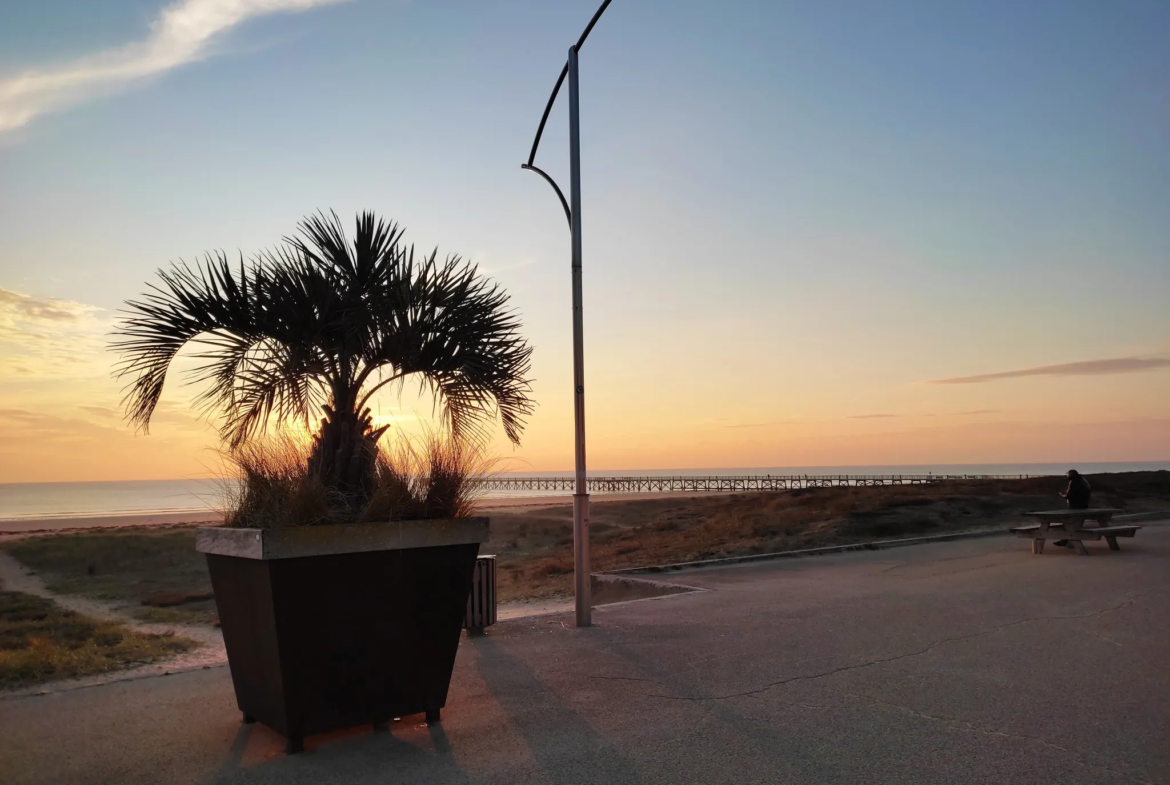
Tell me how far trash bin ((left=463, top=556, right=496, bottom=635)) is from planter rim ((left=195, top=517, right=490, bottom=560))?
273 centimetres

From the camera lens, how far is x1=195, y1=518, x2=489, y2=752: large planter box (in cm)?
447

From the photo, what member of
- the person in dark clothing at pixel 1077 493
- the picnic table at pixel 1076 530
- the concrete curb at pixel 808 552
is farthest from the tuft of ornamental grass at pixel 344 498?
the person in dark clothing at pixel 1077 493

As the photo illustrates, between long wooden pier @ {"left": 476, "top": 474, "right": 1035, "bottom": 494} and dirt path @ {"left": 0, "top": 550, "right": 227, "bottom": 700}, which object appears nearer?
dirt path @ {"left": 0, "top": 550, "right": 227, "bottom": 700}

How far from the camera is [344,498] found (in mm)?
5113

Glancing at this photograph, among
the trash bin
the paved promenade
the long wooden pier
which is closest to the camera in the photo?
the paved promenade

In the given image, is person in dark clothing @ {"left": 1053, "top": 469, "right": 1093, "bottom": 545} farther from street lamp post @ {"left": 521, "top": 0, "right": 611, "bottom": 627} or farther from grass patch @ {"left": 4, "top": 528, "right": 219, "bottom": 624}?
grass patch @ {"left": 4, "top": 528, "right": 219, "bottom": 624}

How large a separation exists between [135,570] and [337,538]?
2245 cm

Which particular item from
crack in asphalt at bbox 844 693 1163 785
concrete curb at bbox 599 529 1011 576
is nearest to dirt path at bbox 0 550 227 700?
crack in asphalt at bbox 844 693 1163 785

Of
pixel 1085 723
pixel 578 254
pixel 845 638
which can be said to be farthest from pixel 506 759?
pixel 578 254

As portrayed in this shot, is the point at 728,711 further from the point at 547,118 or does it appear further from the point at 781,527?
the point at 781,527

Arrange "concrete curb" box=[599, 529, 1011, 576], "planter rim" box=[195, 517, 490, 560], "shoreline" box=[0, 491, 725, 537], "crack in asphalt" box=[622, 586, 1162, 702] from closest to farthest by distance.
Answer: "planter rim" box=[195, 517, 490, 560], "crack in asphalt" box=[622, 586, 1162, 702], "concrete curb" box=[599, 529, 1011, 576], "shoreline" box=[0, 491, 725, 537]

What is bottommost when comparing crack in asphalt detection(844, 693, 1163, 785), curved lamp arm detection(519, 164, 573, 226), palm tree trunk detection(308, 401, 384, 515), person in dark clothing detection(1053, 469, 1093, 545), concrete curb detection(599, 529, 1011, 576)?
crack in asphalt detection(844, 693, 1163, 785)

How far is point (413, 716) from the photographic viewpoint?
17.1 ft

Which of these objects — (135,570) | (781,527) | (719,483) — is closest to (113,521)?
(135,570)
